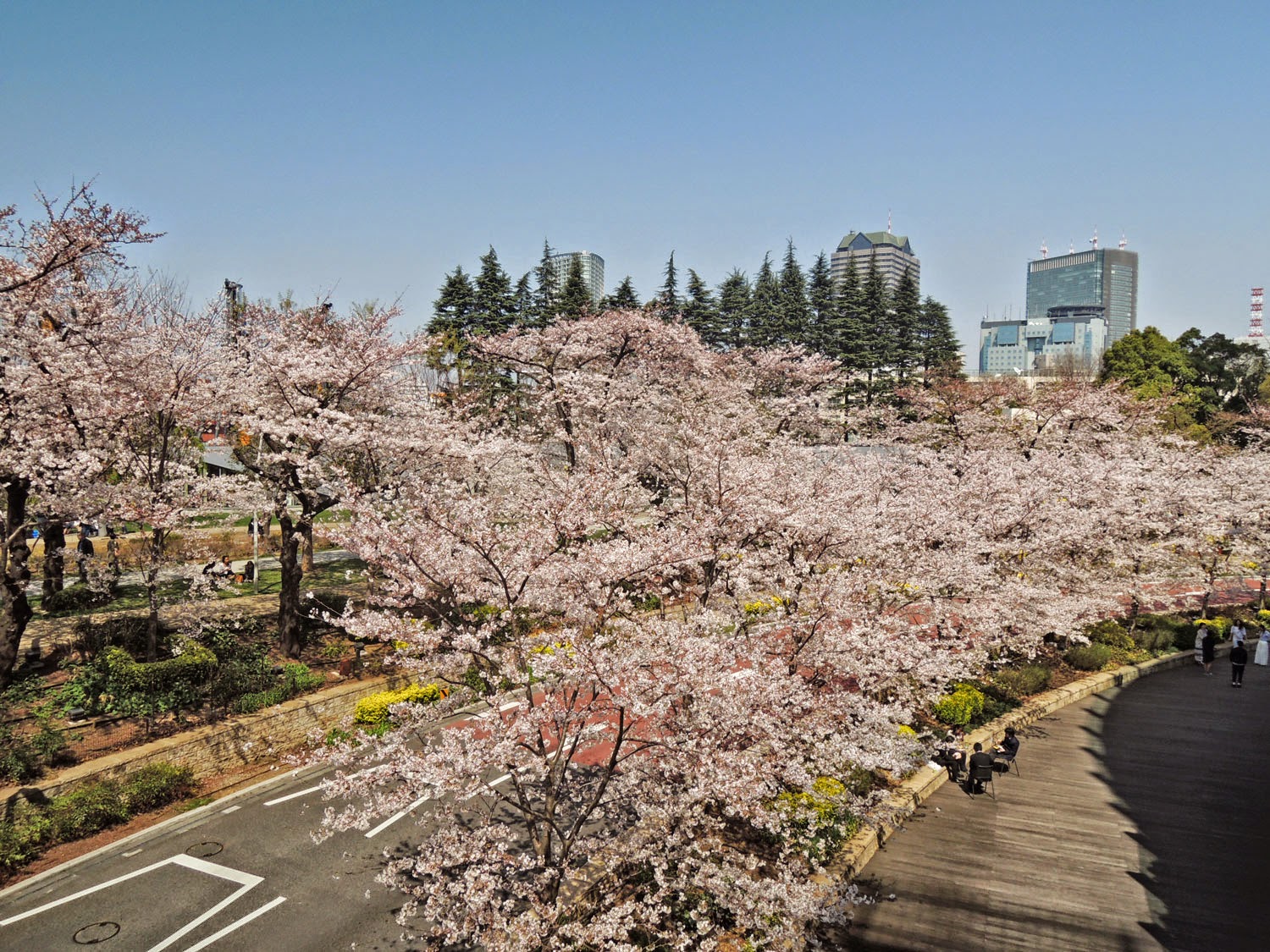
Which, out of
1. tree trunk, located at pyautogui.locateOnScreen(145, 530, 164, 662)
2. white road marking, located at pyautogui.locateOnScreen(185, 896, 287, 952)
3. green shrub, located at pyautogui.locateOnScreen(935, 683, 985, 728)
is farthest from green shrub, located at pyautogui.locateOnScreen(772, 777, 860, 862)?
tree trunk, located at pyautogui.locateOnScreen(145, 530, 164, 662)

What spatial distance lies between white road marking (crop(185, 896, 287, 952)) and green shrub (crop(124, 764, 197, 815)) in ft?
14.4

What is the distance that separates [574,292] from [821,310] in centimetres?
2319

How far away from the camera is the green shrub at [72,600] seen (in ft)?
67.3

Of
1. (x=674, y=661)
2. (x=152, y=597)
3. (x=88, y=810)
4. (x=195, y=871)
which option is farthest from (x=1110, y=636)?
(x=152, y=597)

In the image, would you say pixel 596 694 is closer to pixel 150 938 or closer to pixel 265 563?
pixel 150 938

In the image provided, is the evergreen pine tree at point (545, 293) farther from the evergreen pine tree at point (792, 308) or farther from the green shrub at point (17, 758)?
the green shrub at point (17, 758)

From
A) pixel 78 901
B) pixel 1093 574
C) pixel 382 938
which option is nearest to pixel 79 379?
pixel 78 901

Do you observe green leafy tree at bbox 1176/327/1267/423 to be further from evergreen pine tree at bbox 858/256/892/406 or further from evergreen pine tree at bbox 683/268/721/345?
evergreen pine tree at bbox 683/268/721/345

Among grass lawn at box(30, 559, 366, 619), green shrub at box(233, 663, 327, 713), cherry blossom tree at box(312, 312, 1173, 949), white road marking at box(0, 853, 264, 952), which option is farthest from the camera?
grass lawn at box(30, 559, 366, 619)

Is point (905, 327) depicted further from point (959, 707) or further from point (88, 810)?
point (88, 810)

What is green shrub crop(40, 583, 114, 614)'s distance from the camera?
20516 mm

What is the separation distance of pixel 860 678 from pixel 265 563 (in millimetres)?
24917

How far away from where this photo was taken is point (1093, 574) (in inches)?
936

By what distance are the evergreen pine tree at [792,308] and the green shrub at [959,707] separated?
41116mm
